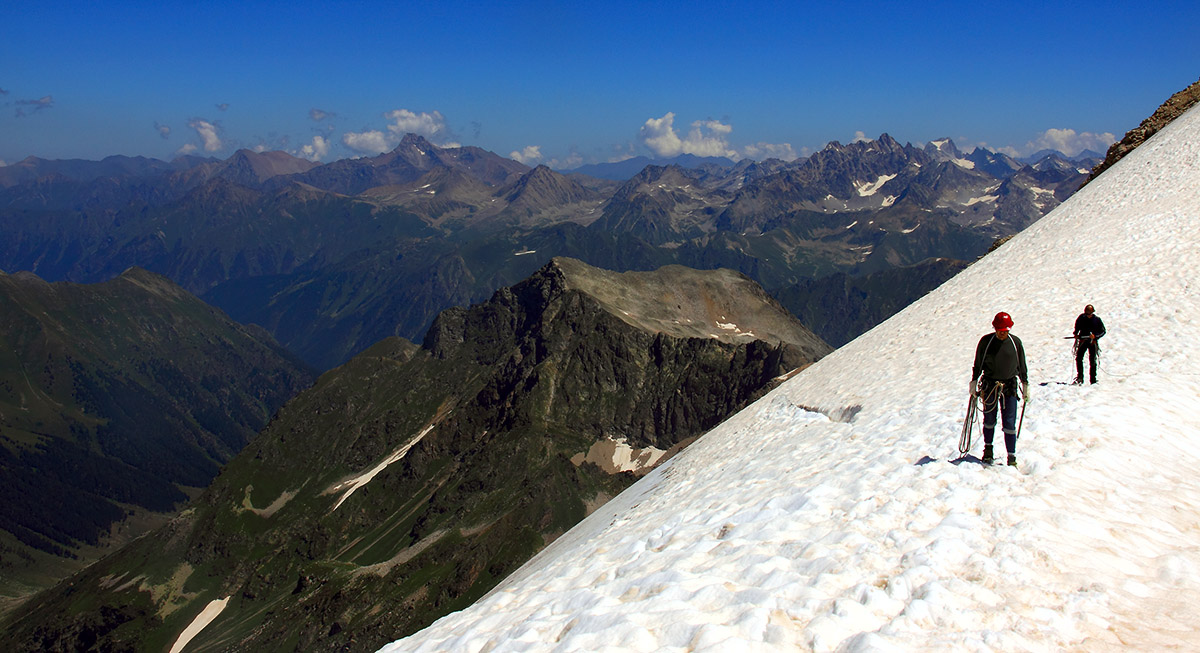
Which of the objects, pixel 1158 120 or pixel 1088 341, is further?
pixel 1158 120

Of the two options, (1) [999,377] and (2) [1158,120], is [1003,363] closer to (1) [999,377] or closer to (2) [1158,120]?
(1) [999,377]

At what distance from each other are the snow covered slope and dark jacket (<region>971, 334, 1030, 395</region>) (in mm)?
1655

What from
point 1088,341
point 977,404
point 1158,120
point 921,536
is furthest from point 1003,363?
point 1158,120

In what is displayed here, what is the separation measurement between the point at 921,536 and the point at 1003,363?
5.08 meters

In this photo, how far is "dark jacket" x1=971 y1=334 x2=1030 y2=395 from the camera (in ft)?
46.0

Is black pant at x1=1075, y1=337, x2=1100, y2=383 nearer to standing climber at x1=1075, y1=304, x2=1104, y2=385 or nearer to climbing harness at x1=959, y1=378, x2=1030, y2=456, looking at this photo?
standing climber at x1=1075, y1=304, x2=1104, y2=385

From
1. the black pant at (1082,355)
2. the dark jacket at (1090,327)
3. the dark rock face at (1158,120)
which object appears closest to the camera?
the black pant at (1082,355)

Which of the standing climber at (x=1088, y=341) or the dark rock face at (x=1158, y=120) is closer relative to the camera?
the standing climber at (x=1088, y=341)

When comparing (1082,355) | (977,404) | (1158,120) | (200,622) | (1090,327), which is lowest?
(200,622)

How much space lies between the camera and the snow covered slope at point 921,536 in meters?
9.06

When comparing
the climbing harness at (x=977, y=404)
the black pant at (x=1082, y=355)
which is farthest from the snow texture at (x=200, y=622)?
the black pant at (x=1082, y=355)

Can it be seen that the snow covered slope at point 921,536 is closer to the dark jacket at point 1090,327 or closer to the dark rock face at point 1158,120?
the dark jacket at point 1090,327

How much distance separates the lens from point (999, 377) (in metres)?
14.1

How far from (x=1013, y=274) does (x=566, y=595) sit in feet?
109
